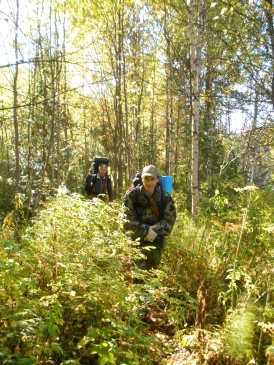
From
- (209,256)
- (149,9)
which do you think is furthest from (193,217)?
(149,9)

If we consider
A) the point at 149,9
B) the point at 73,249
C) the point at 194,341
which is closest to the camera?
the point at 194,341

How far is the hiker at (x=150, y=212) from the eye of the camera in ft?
12.3

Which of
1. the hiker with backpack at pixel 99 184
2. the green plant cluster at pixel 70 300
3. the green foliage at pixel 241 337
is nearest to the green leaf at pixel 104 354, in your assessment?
the green plant cluster at pixel 70 300

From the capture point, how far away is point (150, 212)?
155 inches

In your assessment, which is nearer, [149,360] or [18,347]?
[18,347]

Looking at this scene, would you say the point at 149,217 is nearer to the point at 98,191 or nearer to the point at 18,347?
the point at 18,347

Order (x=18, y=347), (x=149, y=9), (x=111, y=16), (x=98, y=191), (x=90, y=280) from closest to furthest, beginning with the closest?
1. (x=18, y=347)
2. (x=90, y=280)
3. (x=98, y=191)
4. (x=111, y=16)
5. (x=149, y=9)

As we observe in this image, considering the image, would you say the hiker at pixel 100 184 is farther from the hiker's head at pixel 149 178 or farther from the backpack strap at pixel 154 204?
the hiker's head at pixel 149 178

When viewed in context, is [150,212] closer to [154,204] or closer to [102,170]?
[154,204]

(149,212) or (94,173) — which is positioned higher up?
(94,173)

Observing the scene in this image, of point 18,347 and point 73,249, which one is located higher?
point 73,249

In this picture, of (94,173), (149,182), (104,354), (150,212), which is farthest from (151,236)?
(94,173)

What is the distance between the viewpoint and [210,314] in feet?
9.99

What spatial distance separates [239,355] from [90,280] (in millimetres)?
1279
